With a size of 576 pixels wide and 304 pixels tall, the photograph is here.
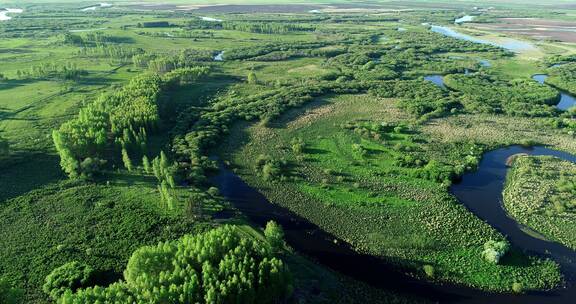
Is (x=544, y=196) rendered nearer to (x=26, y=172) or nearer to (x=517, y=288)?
(x=517, y=288)

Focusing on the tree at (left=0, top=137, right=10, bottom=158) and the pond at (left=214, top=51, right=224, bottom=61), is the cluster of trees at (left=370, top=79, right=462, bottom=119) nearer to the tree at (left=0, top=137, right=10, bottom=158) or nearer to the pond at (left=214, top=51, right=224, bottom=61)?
the pond at (left=214, top=51, right=224, bottom=61)

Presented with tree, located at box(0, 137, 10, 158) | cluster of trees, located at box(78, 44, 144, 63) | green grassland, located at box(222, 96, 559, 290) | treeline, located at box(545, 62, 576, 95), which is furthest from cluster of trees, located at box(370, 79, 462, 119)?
cluster of trees, located at box(78, 44, 144, 63)

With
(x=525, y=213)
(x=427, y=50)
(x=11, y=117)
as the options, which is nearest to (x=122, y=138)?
(x=11, y=117)

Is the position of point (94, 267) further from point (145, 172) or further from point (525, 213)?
point (525, 213)

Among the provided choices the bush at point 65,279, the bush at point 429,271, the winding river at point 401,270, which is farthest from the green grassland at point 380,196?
the bush at point 65,279

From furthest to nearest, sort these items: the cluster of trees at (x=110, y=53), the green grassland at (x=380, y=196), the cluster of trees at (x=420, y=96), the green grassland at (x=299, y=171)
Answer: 1. the cluster of trees at (x=110, y=53)
2. the cluster of trees at (x=420, y=96)
3. the green grassland at (x=299, y=171)
4. the green grassland at (x=380, y=196)

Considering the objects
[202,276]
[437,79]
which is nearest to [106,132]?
[202,276]

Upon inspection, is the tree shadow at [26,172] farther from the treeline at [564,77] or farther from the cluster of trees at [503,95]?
the treeline at [564,77]
